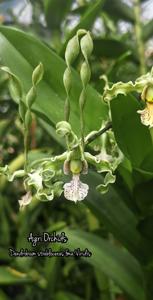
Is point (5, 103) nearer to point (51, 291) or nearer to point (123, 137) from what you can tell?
point (51, 291)

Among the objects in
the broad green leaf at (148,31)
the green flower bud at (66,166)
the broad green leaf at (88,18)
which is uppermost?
the broad green leaf at (148,31)

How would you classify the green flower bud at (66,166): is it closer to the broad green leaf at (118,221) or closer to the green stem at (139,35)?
the broad green leaf at (118,221)

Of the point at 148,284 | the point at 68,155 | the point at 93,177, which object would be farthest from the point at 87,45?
the point at 148,284

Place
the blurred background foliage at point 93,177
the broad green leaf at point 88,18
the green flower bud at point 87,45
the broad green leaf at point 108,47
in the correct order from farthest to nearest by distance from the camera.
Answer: the broad green leaf at point 108,47, the broad green leaf at point 88,18, the blurred background foliage at point 93,177, the green flower bud at point 87,45

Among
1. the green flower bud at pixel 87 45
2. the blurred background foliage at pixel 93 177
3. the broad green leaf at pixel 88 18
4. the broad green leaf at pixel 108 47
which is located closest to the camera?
the green flower bud at pixel 87 45

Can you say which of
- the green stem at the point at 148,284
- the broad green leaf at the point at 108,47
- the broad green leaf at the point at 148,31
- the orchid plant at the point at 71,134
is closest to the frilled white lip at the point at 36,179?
the orchid plant at the point at 71,134

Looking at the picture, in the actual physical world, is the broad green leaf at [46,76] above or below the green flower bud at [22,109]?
above
